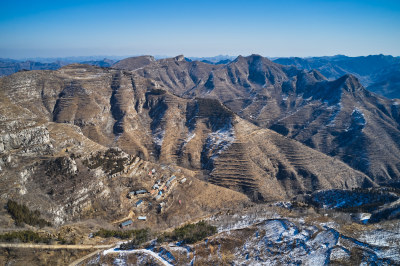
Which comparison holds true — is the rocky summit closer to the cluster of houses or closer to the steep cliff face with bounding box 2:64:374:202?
the cluster of houses

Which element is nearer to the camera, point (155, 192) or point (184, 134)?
point (155, 192)

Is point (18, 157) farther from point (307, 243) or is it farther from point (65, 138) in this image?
point (307, 243)

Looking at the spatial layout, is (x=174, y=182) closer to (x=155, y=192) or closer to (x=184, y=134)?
(x=155, y=192)

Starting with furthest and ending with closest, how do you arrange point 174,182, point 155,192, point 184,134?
point 184,134 < point 174,182 < point 155,192

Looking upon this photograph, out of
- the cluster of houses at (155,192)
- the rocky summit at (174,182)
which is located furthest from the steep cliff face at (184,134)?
the cluster of houses at (155,192)

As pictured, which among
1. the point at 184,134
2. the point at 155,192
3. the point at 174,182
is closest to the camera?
the point at 155,192

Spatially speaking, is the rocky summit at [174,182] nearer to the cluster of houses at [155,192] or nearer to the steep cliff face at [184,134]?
the cluster of houses at [155,192]

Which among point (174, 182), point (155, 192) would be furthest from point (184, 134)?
point (155, 192)

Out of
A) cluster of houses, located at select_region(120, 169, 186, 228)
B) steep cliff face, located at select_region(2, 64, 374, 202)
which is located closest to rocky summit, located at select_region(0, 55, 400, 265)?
cluster of houses, located at select_region(120, 169, 186, 228)

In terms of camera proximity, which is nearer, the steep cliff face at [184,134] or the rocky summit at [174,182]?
the rocky summit at [174,182]

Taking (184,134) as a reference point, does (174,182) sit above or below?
below
